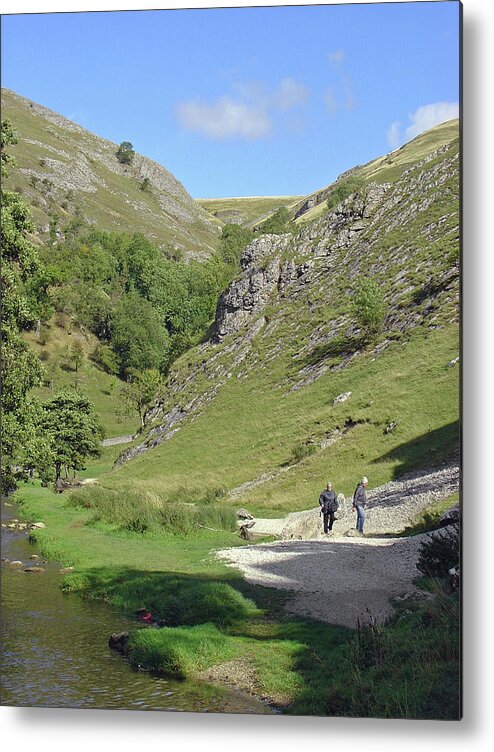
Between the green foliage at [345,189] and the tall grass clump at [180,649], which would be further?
the green foliage at [345,189]

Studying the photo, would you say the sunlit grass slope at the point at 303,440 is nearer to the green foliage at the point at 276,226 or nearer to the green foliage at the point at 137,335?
the green foliage at the point at 137,335

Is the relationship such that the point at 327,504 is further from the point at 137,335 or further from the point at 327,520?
the point at 137,335

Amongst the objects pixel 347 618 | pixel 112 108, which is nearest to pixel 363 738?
pixel 347 618

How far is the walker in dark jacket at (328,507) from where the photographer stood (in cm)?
1429

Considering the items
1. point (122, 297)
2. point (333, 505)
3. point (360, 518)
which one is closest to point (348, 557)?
point (360, 518)

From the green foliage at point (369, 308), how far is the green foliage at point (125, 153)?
5575mm

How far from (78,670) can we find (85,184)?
8722 millimetres

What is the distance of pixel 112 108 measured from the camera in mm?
12398

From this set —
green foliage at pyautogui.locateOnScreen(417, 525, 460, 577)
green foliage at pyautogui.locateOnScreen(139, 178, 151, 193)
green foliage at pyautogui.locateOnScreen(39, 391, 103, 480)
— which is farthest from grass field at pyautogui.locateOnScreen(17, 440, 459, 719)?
green foliage at pyautogui.locateOnScreen(139, 178, 151, 193)

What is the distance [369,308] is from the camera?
53.0 ft

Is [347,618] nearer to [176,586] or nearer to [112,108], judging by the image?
[176,586]

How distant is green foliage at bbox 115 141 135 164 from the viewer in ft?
41.6

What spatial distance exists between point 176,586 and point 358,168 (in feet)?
23.8

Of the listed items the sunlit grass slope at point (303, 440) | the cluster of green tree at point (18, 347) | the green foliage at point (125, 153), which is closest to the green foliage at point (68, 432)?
the cluster of green tree at point (18, 347)
